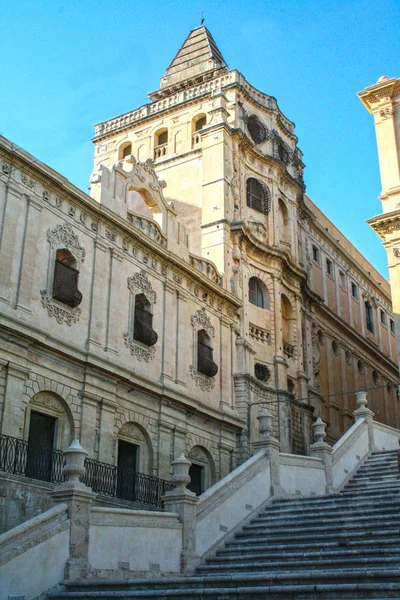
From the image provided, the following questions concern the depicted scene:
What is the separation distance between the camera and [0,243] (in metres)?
18.9

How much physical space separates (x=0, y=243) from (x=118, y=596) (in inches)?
390

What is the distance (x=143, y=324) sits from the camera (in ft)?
76.3

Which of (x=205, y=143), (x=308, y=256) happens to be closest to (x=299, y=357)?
(x=308, y=256)

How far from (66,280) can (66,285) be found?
145 millimetres

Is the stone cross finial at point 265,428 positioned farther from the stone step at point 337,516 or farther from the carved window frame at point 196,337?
the carved window frame at point 196,337

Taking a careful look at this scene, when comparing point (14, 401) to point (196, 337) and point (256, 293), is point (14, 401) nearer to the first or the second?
point (196, 337)

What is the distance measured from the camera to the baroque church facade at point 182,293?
1967 cm

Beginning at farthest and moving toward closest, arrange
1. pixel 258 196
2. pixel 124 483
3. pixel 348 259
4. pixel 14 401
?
pixel 348 259 → pixel 258 196 → pixel 124 483 → pixel 14 401

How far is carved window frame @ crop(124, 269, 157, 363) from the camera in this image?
22.7 m

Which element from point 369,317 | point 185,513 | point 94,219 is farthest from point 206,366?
point 369,317

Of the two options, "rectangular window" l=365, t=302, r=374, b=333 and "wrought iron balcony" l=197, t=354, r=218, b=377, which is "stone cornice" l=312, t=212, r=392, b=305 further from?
"wrought iron balcony" l=197, t=354, r=218, b=377

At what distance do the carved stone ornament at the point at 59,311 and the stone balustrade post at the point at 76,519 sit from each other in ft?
23.4

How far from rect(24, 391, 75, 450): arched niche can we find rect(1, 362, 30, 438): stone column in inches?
22.2

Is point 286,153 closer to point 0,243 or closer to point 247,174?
point 247,174
